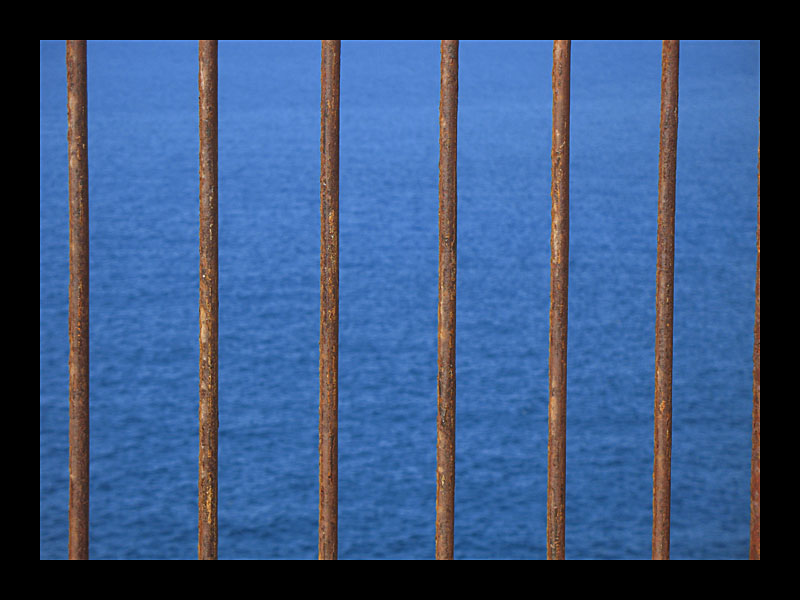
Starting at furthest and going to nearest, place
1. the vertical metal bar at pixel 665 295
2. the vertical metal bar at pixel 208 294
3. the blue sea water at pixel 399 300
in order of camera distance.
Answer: the blue sea water at pixel 399 300, the vertical metal bar at pixel 665 295, the vertical metal bar at pixel 208 294

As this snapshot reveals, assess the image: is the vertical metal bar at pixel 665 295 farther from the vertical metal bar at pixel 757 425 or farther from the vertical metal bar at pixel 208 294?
the vertical metal bar at pixel 208 294

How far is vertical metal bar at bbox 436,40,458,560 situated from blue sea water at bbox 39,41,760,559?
8.40 feet

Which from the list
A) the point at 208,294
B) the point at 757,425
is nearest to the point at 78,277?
the point at 208,294

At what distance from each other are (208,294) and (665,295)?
0.77m

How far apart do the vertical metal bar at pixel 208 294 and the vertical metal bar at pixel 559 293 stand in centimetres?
55

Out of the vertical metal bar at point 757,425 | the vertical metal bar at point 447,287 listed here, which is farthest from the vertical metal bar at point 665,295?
the vertical metal bar at point 447,287

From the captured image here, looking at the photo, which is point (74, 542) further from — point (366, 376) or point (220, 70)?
point (220, 70)

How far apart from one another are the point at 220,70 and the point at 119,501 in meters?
9.70

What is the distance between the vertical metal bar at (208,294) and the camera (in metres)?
1.65

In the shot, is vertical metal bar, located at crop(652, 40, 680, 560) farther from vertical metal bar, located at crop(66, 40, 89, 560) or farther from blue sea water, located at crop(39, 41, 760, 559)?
blue sea water, located at crop(39, 41, 760, 559)

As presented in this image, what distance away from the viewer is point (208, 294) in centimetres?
166

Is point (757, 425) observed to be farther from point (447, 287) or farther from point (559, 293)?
point (447, 287)

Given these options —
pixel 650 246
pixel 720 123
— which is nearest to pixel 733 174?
pixel 720 123

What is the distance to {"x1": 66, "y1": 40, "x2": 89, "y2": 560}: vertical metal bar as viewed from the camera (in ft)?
5.47
